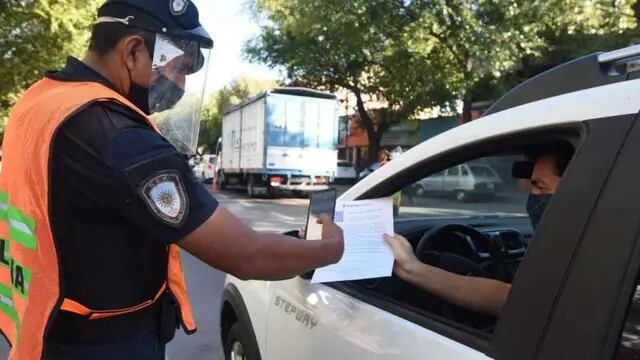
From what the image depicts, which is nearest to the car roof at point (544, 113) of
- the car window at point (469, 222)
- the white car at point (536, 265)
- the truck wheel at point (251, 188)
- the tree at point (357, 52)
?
Result: the white car at point (536, 265)

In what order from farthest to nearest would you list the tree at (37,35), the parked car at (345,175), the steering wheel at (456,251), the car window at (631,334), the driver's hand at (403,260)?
1. the parked car at (345,175)
2. the tree at (37,35)
3. the steering wheel at (456,251)
4. the driver's hand at (403,260)
5. the car window at (631,334)

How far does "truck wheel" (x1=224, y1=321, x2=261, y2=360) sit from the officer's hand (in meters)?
1.05

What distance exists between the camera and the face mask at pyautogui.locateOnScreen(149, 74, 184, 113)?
1.65 metres

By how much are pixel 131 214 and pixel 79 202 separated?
0.48 feet

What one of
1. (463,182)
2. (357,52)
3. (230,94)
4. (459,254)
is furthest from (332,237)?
(230,94)

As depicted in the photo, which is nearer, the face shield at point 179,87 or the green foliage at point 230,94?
the face shield at point 179,87

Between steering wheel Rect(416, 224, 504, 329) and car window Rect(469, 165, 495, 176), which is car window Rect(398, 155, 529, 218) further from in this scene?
steering wheel Rect(416, 224, 504, 329)

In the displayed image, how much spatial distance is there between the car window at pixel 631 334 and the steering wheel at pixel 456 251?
85 centimetres

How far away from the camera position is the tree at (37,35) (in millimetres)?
14562

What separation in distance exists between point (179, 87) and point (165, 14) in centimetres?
26

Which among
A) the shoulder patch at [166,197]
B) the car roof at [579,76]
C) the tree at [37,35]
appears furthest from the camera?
the tree at [37,35]

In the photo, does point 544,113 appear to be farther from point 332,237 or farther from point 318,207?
point 318,207

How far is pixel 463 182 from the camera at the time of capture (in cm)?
245

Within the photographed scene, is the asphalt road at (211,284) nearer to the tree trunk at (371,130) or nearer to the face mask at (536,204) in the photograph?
the face mask at (536,204)
